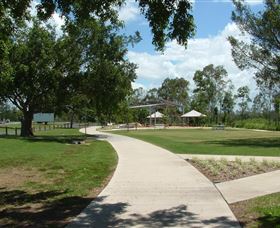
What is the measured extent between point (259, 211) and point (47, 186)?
6063 mm

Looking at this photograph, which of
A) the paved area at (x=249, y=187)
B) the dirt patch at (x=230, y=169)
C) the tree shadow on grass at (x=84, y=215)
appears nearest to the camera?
the tree shadow on grass at (x=84, y=215)

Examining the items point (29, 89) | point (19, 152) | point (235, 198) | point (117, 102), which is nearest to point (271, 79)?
point (117, 102)

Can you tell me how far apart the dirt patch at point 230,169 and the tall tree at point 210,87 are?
3504 inches

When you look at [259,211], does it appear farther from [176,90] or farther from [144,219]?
[176,90]

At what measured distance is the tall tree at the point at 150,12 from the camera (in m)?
10.3

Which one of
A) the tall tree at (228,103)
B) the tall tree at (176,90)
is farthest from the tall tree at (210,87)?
the tall tree at (176,90)

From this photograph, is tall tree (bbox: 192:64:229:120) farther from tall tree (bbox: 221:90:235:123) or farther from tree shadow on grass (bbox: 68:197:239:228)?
tree shadow on grass (bbox: 68:197:239:228)

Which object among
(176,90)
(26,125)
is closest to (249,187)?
(26,125)

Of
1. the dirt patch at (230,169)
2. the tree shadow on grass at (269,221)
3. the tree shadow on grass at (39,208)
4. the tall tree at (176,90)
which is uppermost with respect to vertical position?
the tall tree at (176,90)

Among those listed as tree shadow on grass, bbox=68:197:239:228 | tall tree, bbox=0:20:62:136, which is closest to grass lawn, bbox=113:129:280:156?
tall tree, bbox=0:20:62:136

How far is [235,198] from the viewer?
11.1m

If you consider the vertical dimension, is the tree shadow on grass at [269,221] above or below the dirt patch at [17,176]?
below

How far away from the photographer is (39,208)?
34.1 feet

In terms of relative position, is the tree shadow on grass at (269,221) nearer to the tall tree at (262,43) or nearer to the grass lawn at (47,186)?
the grass lawn at (47,186)
